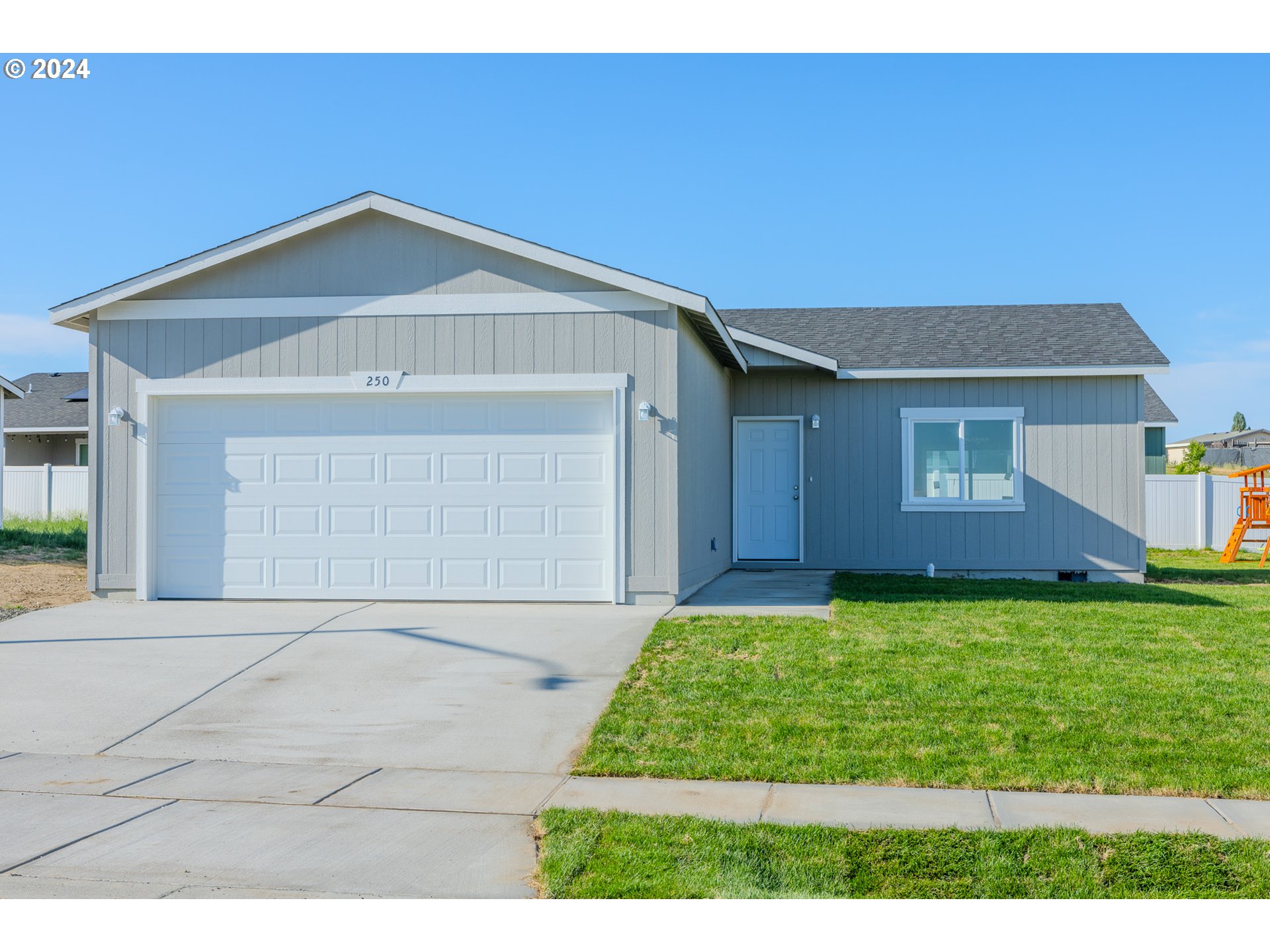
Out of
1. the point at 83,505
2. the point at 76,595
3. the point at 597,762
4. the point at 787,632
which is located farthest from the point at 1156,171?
the point at 83,505

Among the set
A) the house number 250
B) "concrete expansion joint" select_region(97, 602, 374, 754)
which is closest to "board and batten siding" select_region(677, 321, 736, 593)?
the house number 250

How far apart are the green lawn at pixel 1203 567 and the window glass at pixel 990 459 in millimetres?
2543

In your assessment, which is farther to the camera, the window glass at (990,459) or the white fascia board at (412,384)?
the window glass at (990,459)

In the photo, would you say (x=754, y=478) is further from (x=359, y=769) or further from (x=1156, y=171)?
(x=359, y=769)

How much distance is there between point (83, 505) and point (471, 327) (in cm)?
1879

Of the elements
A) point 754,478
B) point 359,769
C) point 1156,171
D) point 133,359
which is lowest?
point 359,769

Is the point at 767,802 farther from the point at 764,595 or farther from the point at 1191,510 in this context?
the point at 1191,510

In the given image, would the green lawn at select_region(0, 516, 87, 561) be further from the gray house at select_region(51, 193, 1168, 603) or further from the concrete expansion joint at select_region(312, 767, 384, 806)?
the concrete expansion joint at select_region(312, 767, 384, 806)

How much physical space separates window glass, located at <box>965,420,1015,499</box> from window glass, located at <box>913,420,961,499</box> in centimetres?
→ 15

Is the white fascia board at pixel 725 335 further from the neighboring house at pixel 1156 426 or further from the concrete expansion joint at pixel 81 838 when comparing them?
the neighboring house at pixel 1156 426

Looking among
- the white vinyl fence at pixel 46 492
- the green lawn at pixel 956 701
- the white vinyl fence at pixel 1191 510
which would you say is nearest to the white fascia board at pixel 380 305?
the green lawn at pixel 956 701

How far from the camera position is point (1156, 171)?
1627 centimetres

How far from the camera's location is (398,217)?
36.6ft

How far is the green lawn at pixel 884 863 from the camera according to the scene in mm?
4172
